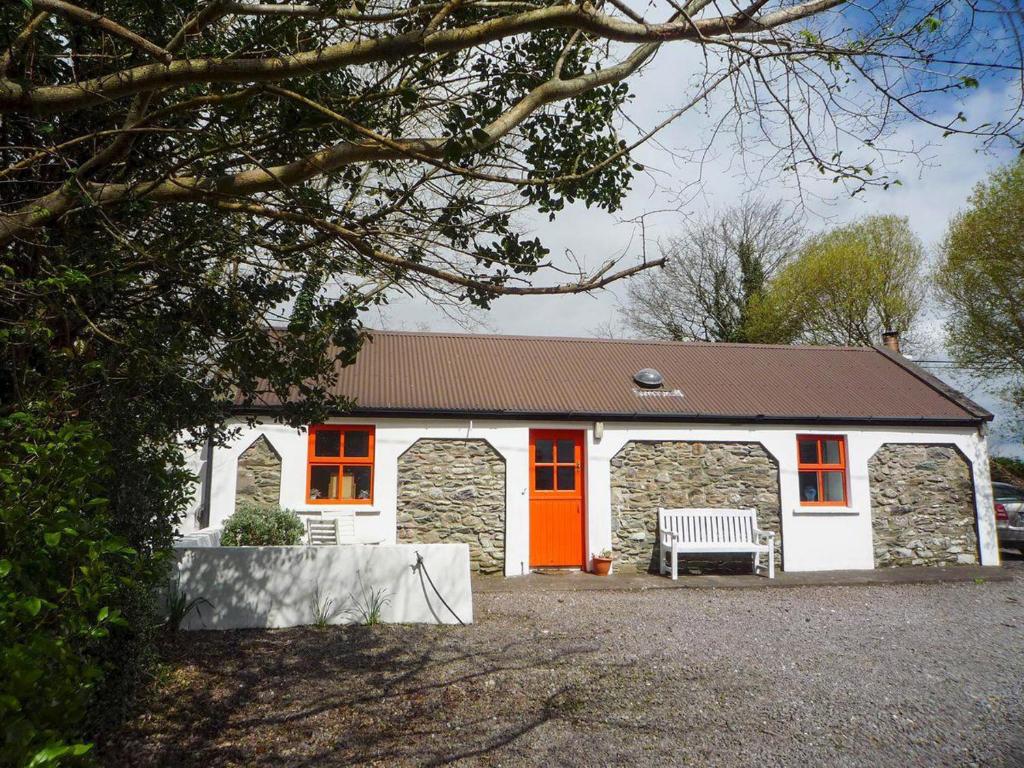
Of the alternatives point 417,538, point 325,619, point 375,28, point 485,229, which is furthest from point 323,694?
point 417,538

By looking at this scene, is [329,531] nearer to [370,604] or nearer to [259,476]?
[259,476]

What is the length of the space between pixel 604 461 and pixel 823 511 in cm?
412

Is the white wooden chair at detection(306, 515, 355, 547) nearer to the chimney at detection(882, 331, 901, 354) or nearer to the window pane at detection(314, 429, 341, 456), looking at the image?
the window pane at detection(314, 429, 341, 456)

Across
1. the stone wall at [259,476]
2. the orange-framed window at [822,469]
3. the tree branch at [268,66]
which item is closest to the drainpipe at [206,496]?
the stone wall at [259,476]

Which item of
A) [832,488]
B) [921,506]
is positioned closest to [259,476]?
[832,488]

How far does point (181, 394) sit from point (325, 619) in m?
3.32

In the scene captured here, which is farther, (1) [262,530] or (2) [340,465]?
(2) [340,465]

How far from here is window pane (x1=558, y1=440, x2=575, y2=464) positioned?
12055 mm

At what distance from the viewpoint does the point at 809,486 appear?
12680mm

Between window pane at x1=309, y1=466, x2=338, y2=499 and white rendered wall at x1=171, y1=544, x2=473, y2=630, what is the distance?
3701 mm

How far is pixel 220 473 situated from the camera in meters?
10.7

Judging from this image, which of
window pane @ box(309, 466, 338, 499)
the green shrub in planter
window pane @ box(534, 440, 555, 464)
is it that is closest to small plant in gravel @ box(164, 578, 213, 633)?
the green shrub in planter

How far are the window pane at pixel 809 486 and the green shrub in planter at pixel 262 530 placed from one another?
8.76m

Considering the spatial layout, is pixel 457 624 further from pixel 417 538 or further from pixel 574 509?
pixel 574 509
